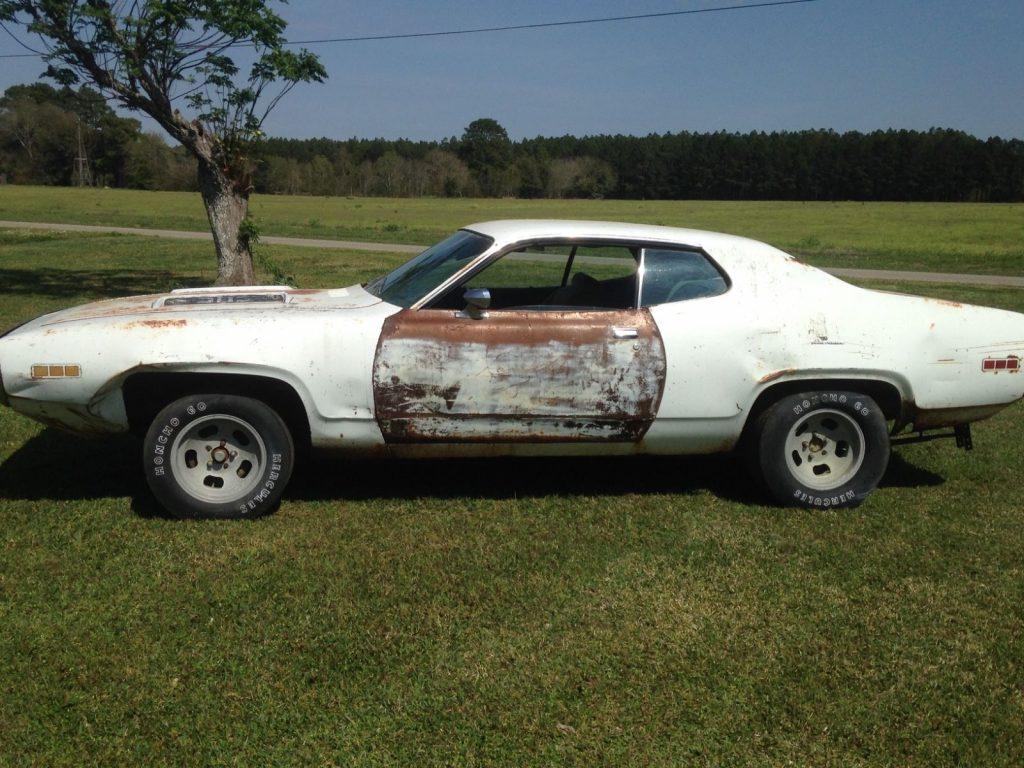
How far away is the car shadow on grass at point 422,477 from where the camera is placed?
17.0 feet

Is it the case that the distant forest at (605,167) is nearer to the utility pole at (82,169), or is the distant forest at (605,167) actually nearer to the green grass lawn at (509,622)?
the utility pole at (82,169)

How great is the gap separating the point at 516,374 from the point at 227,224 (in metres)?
10.0

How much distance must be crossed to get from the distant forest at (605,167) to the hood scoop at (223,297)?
71.9 metres

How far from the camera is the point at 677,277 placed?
16.3 ft

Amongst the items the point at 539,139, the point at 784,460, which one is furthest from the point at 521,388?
the point at 539,139

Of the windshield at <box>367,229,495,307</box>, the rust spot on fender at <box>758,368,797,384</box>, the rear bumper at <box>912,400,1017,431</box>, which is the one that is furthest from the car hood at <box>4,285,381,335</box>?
the rear bumper at <box>912,400,1017,431</box>

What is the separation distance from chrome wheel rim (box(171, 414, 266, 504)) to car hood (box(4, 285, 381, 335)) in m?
0.57

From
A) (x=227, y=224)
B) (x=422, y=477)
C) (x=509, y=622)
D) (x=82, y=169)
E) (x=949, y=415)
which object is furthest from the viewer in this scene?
(x=82, y=169)

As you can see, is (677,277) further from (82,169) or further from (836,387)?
(82,169)

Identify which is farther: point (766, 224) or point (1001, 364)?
point (766, 224)

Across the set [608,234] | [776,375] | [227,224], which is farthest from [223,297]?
[227,224]

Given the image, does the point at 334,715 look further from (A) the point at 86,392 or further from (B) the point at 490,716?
(A) the point at 86,392

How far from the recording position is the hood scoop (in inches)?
198

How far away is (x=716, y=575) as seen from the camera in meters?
4.24
